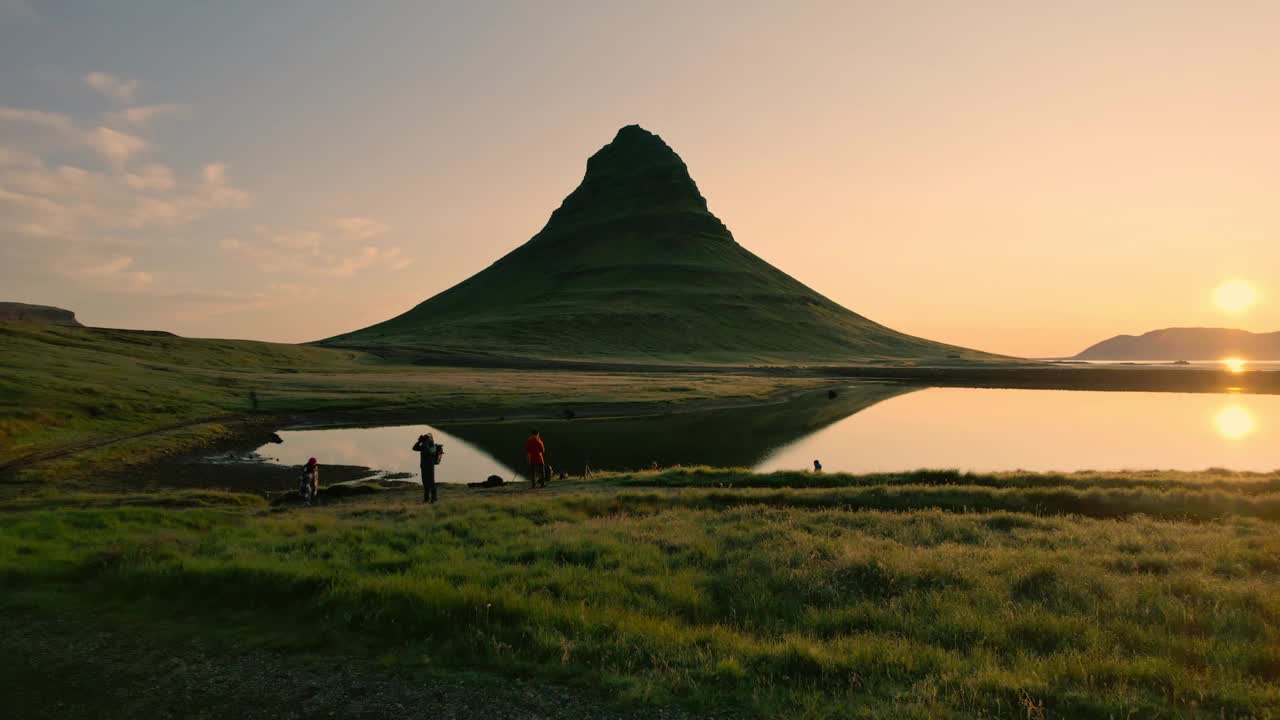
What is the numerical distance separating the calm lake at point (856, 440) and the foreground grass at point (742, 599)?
23942 millimetres

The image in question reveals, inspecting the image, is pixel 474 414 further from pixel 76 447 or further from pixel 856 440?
pixel 856 440

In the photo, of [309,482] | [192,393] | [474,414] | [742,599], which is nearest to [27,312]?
[192,393]

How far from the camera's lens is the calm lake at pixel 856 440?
4794 cm

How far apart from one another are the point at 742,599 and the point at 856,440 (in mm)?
50344

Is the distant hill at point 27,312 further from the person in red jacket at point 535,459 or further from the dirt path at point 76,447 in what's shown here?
the person in red jacket at point 535,459

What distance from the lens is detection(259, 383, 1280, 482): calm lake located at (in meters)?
47.9

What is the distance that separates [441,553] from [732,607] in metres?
7.13

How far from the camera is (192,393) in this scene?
234 feet

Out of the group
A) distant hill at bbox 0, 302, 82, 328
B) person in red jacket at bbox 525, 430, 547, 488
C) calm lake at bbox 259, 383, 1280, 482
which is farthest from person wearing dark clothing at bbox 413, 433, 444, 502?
distant hill at bbox 0, 302, 82, 328

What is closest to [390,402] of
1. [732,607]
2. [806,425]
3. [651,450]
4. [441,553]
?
[651,450]

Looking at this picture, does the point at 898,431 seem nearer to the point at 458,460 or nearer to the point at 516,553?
the point at 458,460

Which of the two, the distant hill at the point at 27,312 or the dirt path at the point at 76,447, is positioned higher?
the distant hill at the point at 27,312

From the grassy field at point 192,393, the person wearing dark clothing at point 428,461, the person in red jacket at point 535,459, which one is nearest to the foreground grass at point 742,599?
the person wearing dark clothing at point 428,461

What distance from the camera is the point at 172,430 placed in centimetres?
5294
